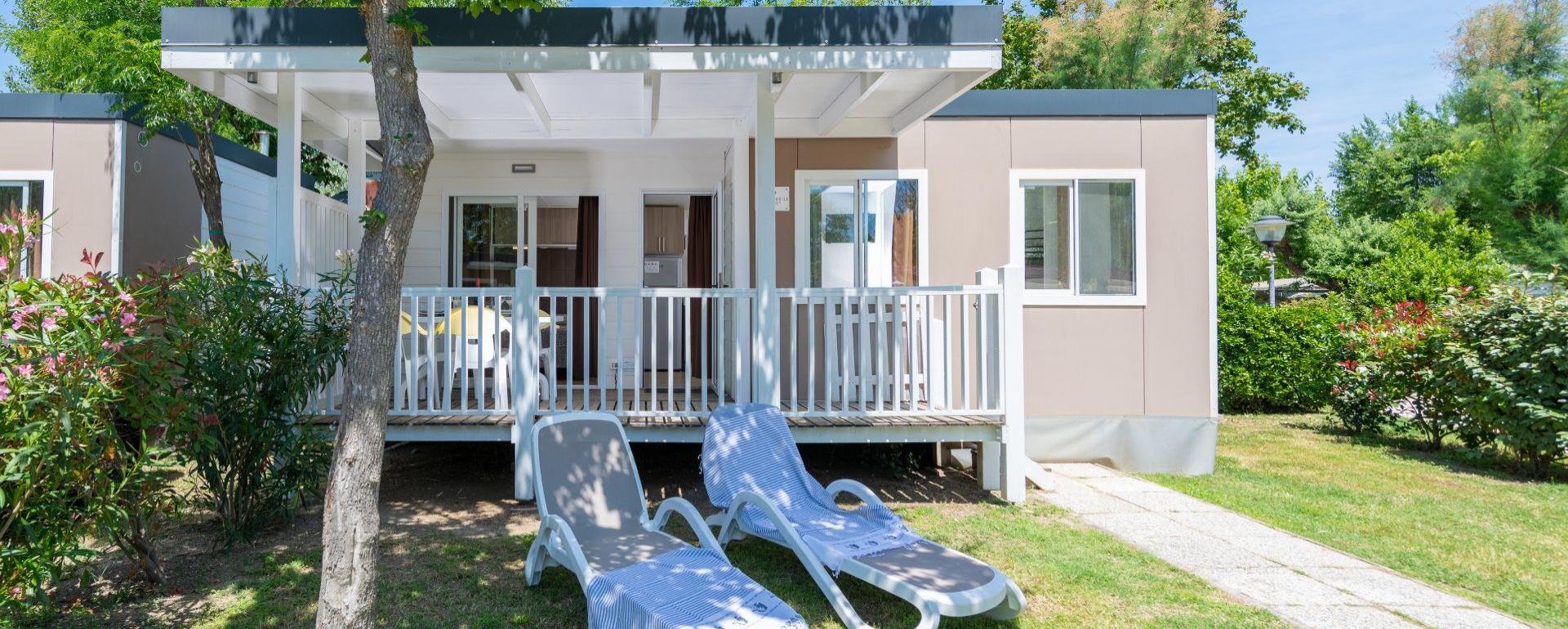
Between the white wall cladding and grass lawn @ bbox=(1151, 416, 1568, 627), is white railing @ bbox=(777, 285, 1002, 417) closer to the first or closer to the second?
grass lawn @ bbox=(1151, 416, 1568, 627)

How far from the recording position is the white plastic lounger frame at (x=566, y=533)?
11.1 ft

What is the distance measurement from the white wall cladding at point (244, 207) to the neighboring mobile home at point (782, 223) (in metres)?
1.87

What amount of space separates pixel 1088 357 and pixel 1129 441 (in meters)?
0.79

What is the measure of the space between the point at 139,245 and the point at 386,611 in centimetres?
607

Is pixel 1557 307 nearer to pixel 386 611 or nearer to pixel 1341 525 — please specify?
pixel 1341 525

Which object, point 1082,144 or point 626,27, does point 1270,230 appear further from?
point 626,27

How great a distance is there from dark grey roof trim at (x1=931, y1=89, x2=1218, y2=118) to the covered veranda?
2.45 feet

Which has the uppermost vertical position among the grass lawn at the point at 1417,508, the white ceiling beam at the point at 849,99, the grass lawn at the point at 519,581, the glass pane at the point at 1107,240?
the white ceiling beam at the point at 849,99

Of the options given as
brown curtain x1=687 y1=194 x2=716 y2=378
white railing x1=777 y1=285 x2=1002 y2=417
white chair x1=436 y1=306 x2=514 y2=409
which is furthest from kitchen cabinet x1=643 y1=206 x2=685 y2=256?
white railing x1=777 y1=285 x2=1002 y2=417

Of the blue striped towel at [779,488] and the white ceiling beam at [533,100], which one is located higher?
the white ceiling beam at [533,100]

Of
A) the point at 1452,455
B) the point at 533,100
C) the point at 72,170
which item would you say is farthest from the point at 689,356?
the point at 1452,455

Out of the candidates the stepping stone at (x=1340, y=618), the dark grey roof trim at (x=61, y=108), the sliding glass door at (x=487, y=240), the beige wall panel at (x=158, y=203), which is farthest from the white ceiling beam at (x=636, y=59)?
the stepping stone at (x=1340, y=618)

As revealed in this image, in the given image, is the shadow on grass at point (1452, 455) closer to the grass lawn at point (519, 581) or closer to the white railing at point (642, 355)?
the grass lawn at point (519, 581)


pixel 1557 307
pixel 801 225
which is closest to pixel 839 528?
pixel 801 225
